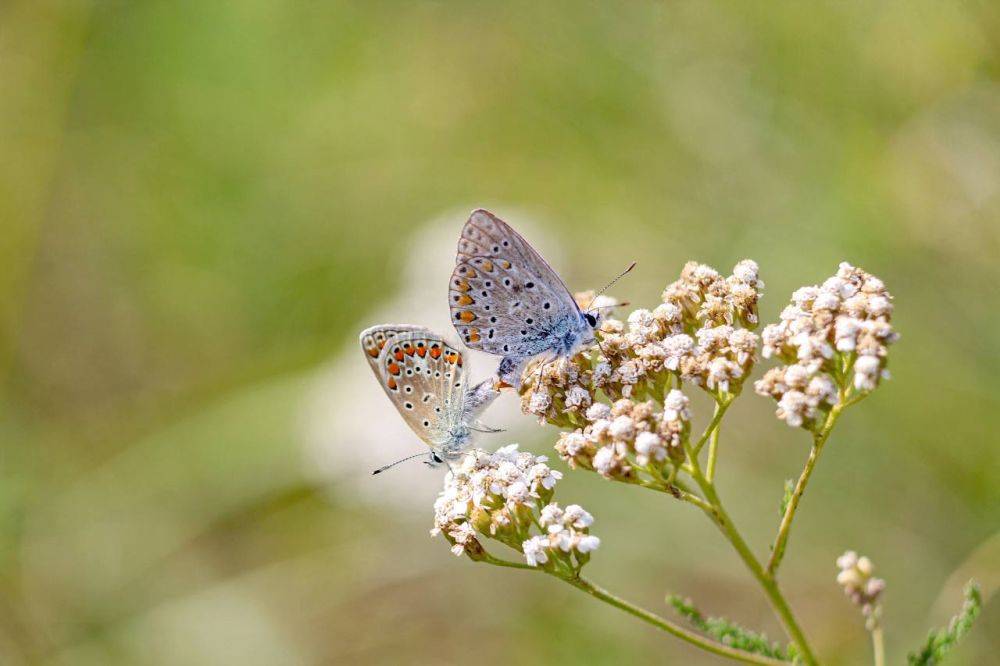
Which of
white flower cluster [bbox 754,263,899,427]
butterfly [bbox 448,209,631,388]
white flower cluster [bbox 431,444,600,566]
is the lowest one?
white flower cluster [bbox 431,444,600,566]

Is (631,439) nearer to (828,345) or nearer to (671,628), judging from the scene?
(671,628)

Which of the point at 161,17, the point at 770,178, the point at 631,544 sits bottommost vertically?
the point at 631,544

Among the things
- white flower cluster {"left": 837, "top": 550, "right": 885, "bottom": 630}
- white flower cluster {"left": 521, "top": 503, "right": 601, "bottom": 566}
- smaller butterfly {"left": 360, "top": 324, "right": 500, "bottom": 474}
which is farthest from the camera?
smaller butterfly {"left": 360, "top": 324, "right": 500, "bottom": 474}

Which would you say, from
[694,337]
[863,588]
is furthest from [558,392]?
[863,588]

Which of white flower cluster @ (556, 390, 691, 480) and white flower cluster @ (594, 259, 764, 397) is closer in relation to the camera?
white flower cluster @ (556, 390, 691, 480)

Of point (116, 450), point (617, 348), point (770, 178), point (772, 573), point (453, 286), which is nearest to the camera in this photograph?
point (772, 573)

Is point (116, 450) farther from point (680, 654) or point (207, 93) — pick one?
point (680, 654)

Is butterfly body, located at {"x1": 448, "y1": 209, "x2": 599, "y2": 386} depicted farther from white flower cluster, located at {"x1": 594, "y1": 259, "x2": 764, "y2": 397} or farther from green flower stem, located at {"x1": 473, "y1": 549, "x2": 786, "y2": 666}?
green flower stem, located at {"x1": 473, "y1": 549, "x2": 786, "y2": 666}

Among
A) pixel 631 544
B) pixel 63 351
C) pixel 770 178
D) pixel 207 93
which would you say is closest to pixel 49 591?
pixel 63 351

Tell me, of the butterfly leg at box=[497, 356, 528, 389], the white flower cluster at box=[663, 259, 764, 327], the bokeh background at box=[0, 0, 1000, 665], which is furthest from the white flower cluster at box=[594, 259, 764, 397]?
the bokeh background at box=[0, 0, 1000, 665]
